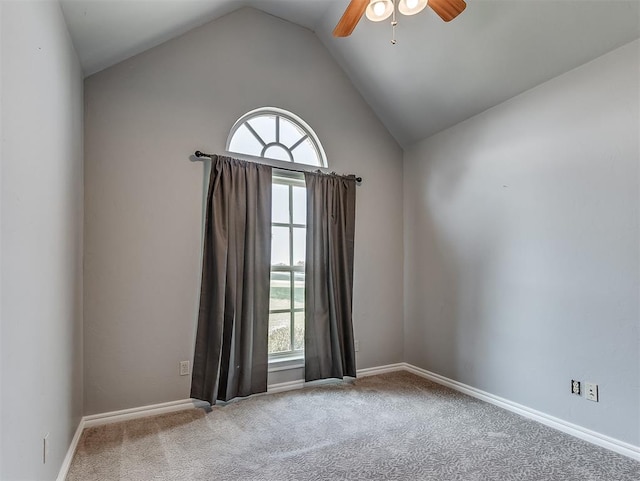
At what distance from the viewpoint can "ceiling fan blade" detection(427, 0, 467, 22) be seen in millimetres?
1982

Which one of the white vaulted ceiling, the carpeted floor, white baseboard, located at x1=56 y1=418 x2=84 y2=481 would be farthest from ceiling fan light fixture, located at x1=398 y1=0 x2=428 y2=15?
white baseboard, located at x1=56 y1=418 x2=84 y2=481

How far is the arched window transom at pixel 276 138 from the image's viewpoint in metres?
3.29

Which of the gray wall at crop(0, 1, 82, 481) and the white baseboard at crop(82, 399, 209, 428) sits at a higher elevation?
the gray wall at crop(0, 1, 82, 481)

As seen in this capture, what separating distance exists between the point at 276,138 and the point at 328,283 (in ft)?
4.75

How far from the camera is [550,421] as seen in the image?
2.59 meters

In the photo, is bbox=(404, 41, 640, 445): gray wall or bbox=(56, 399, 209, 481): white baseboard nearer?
bbox=(404, 41, 640, 445): gray wall

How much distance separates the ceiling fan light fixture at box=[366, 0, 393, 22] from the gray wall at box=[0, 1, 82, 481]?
156 cm

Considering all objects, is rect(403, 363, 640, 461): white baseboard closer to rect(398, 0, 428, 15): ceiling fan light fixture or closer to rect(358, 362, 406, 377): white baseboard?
rect(358, 362, 406, 377): white baseboard

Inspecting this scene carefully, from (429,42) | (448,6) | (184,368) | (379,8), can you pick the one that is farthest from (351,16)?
(184,368)

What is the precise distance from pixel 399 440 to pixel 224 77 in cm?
309

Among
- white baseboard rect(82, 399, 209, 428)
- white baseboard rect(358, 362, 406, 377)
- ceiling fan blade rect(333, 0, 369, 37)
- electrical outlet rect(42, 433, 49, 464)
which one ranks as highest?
ceiling fan blade rect(333, 0, 369, 37)

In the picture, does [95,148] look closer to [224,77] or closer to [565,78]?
[224,77]

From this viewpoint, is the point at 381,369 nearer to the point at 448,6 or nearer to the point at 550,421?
the point at 550,421

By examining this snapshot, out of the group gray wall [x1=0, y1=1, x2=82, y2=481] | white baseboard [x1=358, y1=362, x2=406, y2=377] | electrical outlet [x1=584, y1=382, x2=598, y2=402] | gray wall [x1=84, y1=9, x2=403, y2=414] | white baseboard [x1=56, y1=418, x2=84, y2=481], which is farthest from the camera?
white baseboard [x1=358, y1=362, x2=406, y2=377]
